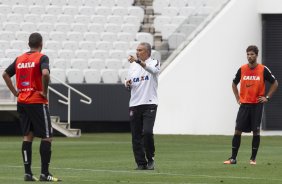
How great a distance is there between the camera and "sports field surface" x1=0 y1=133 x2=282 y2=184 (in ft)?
46.7

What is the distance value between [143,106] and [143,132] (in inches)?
16.3

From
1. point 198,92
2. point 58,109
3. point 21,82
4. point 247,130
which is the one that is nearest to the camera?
point 21,82

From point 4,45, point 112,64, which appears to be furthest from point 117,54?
point 4,45

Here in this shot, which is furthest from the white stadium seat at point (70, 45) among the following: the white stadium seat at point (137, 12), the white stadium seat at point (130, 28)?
the white stadium seat at point (137, 12)

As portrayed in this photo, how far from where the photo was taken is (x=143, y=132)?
16.5 meters

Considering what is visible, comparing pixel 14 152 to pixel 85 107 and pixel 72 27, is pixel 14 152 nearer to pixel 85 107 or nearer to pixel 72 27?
pixel 85 107

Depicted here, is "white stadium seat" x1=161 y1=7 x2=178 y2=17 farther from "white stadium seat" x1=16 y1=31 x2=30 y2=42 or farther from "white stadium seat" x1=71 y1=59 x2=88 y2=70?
"white stadium seat" x1=16 y1=31 x2=30 y2=42

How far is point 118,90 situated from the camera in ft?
111

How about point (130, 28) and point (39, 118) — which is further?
point (130, 28)

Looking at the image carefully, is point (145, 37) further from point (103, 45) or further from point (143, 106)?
point (143, 106)

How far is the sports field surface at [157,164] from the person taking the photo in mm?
14227

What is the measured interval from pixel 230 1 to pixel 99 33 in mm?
4622

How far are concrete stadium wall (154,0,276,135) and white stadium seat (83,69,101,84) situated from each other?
2163 millimetres

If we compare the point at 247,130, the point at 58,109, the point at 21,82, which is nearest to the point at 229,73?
the point at 58,109
